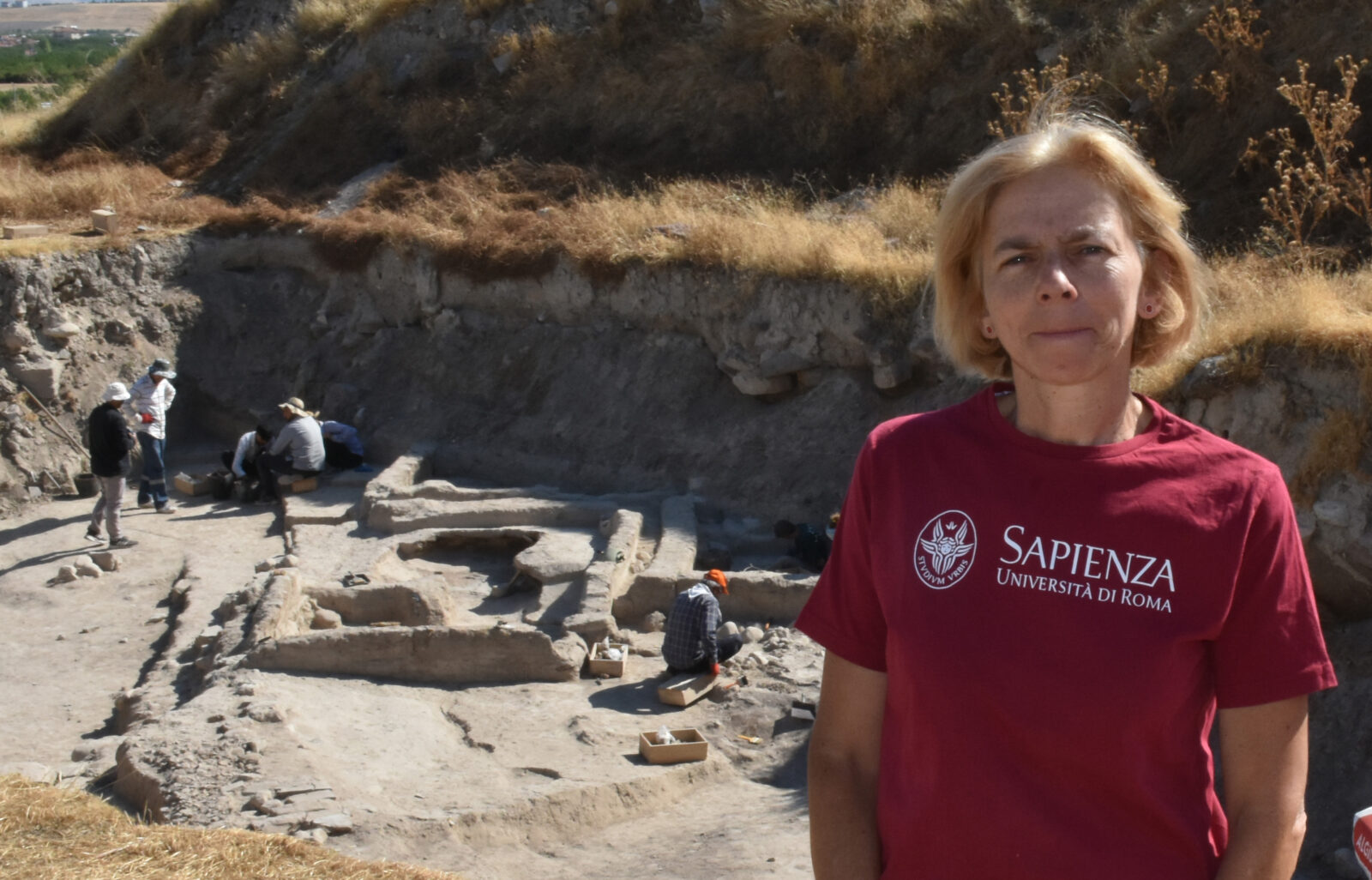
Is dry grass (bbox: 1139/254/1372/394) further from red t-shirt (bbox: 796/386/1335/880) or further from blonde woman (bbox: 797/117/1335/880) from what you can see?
red t-shirt (bbox: 796/386/1335/880)

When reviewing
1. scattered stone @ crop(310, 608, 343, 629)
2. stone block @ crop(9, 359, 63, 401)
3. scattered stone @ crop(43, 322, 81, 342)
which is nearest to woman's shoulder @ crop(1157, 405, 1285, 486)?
scattered stone @ crop(310, 608, 343, 629)

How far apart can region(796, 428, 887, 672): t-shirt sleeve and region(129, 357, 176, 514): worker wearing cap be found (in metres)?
13.3

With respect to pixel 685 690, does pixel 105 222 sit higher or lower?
higher

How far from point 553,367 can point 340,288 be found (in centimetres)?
406

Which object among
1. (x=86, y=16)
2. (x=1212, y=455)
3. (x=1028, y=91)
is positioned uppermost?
(x=86, y=16)

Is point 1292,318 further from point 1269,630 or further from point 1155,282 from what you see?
point 1269,630

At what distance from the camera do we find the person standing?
12.9m

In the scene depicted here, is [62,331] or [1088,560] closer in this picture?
[1088,560]

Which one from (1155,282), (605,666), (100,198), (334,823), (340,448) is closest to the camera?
(1155,282)

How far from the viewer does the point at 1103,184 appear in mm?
2172

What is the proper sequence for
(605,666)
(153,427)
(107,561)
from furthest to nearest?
(153,427), (107,561), (605,666)

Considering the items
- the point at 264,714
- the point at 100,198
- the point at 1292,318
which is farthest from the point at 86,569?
the point at 1292,318

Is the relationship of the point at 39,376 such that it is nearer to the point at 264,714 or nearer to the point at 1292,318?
the point at 264,714

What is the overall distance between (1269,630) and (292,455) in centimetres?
1340
